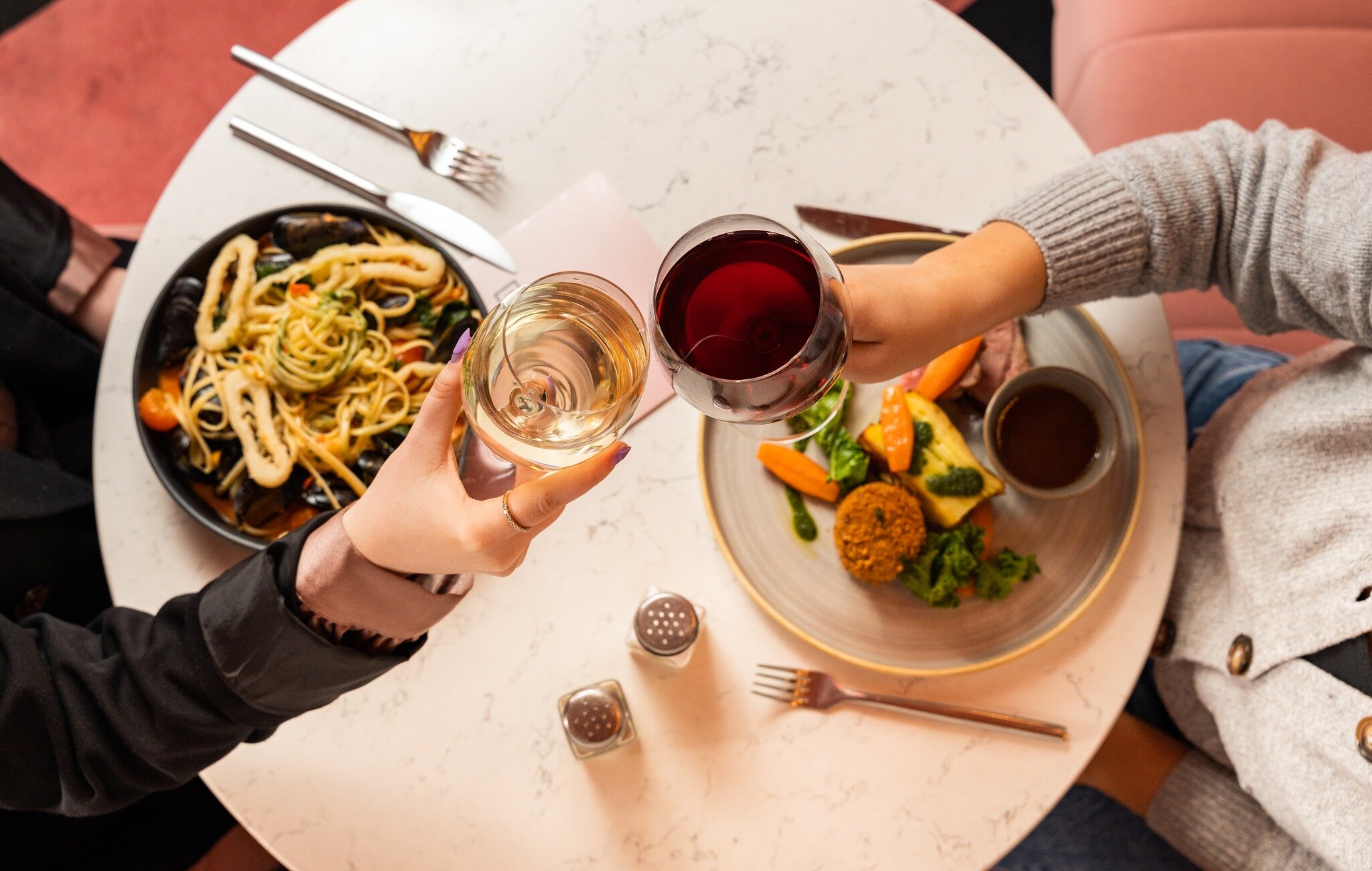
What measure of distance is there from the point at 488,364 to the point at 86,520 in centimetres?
111

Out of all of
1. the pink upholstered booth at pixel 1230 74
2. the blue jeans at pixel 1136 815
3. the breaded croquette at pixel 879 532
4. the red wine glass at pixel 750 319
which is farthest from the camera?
the pink upholstered booth at pixel 1230 74

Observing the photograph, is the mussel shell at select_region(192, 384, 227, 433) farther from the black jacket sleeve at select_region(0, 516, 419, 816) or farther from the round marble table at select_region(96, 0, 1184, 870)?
the black jacket sleeve at select_region(0, 516, 419, 816)

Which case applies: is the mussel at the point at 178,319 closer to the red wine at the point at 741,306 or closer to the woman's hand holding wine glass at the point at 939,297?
the red wine at the point at 741,306

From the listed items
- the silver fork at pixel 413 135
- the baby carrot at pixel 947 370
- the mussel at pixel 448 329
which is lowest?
the baby carrot at pixel 947 370

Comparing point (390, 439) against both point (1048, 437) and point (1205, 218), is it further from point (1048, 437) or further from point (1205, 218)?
point (1205, 218)

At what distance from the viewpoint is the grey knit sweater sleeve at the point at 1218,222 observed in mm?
1172

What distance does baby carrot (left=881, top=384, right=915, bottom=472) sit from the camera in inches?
51.4

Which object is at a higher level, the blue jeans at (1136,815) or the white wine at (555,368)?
the white wine at (555,368)

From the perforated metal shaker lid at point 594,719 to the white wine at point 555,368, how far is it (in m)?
0.44

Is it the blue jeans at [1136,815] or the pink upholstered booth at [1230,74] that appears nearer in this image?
Result: the blue jeans at [1136,815]

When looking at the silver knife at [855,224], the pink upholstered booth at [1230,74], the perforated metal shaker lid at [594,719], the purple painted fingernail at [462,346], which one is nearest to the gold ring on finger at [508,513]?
the purple painted fingernail at [462,346]

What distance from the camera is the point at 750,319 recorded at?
104cm

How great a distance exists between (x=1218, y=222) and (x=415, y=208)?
4.13ft

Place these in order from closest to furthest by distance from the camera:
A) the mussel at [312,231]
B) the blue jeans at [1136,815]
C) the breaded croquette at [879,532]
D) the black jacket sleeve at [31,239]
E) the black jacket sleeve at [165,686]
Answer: the black jacket sleeve at [165,686] < the breaded croquette at [879,532] < the mussel at [312,231] < the black jacket sleeve at [31,239] < the blue jeans at [1136,815]
